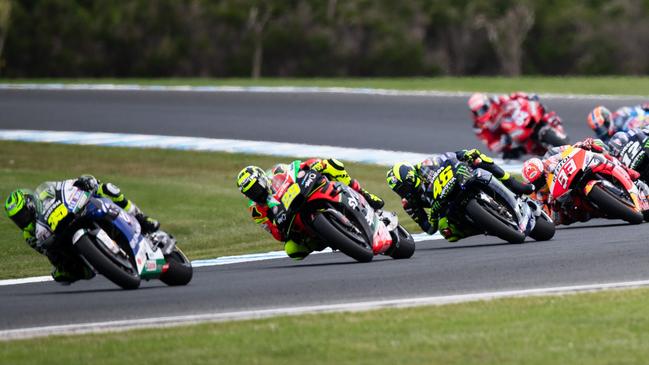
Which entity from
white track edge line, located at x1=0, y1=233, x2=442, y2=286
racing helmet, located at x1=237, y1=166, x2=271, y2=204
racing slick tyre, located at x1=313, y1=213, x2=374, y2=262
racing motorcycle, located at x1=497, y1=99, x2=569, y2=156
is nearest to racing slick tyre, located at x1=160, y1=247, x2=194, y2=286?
racing helmet, located at x1=237, y1=166, x2=271, y2=204

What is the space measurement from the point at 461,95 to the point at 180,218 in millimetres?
15064

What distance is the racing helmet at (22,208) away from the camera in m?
11.8

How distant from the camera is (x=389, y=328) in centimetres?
930

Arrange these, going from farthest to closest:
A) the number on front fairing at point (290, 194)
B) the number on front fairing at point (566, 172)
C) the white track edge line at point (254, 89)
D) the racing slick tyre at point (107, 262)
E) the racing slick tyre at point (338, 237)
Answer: the white track edge line at point (254, 89) < the number on front fairing at point (566, 172) < the number on front fairing at point (290, 194) < the racing slick tyre at point (338, 237) < the racing slick tyre at point (107, 262)

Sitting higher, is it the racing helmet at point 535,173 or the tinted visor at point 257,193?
the tinted visor at point 257,193

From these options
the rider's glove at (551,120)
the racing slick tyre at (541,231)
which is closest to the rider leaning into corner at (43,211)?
the racing slick tyre at (541,231)

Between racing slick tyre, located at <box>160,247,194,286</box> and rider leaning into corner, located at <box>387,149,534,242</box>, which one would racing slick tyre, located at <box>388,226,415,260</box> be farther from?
A: racing slick tyre, located at <box>160,247,194,286</box>

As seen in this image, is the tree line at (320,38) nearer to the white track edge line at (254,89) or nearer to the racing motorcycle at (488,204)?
the white track edge line at (254,89)

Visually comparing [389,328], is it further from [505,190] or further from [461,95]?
[461,95]

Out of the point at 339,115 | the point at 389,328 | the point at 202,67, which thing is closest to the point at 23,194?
the point at 389,328

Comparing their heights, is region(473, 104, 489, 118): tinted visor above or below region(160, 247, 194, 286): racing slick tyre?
below

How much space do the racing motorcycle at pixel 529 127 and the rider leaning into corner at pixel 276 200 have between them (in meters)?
10.8

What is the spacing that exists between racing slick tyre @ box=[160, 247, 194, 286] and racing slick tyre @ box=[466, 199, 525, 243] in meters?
3.04

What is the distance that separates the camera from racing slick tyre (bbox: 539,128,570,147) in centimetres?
2388
